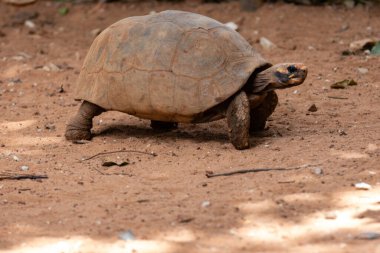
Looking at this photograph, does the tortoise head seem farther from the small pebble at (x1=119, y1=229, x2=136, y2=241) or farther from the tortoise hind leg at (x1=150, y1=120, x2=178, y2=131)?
the small pebble at (x1=119, y1=229, x2=136, y2=241)

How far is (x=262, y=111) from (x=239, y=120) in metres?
0.64

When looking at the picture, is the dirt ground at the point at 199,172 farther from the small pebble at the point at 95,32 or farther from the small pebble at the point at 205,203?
the small pebble at the point at 95,32

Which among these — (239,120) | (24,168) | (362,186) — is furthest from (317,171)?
(24,168)

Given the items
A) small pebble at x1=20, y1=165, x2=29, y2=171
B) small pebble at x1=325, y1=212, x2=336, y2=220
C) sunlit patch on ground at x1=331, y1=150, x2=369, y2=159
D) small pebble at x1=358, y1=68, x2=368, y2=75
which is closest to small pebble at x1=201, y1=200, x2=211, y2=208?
small pebble at x1=325, y1=212, x2=336, y2=220

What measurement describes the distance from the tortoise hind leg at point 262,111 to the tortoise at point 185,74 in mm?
42

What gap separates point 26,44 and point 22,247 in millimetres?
6970

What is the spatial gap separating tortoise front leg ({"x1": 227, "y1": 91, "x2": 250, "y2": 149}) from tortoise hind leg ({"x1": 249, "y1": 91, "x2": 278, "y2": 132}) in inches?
21.3

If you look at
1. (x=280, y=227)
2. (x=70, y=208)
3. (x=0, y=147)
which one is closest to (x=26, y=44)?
(x=0, y=147)

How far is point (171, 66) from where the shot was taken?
606cm

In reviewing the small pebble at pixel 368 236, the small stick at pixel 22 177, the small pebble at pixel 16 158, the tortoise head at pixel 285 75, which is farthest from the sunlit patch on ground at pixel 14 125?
the small pebble at pixel 368 236

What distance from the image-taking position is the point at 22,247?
4051 millimetres

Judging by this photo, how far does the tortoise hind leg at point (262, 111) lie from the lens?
6559 millimetres

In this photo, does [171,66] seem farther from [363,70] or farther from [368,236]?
[363,70]

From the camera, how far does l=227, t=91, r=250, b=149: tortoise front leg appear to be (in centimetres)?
598
